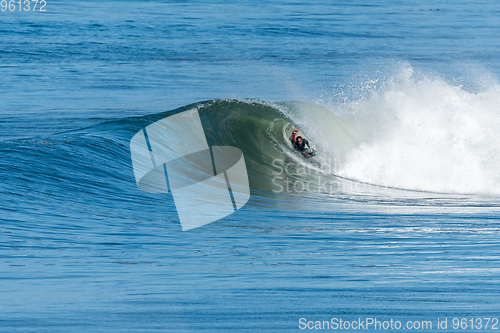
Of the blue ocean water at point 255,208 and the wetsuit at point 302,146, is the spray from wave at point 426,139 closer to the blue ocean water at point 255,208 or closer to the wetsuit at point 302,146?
the blue ocean water at point 255,208

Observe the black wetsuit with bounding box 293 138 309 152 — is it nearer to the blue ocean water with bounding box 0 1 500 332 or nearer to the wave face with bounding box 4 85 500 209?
the wave face with bounding box 4 85 500 209

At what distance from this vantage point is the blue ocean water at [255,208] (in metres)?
5.56

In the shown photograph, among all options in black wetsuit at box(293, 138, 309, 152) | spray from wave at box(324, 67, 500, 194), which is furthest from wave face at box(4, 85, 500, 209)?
black wetsuit at box(293, 138, 309, 152)

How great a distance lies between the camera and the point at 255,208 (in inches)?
365

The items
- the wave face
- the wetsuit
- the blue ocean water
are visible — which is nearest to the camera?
the blue ocean water

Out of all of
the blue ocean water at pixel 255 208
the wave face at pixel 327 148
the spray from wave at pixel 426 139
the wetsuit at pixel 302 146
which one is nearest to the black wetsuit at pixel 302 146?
the wetsuit at pixel 302 146

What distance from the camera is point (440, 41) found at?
121ft

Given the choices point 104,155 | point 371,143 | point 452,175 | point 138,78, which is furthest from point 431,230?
point 138,78

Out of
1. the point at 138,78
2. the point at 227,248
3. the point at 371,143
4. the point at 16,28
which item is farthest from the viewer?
the point at 16,28

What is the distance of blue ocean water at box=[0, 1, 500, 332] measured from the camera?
5.56m

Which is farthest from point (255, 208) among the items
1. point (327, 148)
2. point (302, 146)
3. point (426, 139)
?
point (426, 139)

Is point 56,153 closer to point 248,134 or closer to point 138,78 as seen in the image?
point 248,134

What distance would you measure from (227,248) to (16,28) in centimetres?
3205

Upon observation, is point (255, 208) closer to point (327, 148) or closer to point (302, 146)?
point (302, 146)
